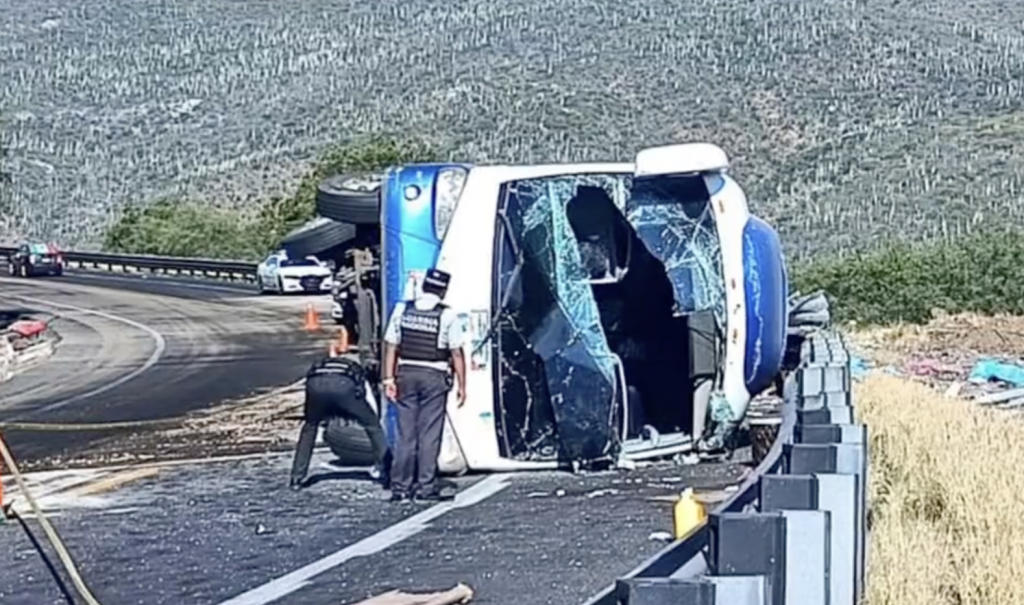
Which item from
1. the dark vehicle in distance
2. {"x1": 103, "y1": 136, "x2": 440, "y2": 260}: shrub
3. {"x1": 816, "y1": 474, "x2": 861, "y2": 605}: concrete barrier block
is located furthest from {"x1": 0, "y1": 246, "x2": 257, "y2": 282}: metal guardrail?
{"x1": 816, "y1": 474, "x2": 861, "y2": 605}: concrete barrier block

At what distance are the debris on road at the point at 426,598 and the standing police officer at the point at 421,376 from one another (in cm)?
304

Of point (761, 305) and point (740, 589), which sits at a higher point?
point (740, 589)

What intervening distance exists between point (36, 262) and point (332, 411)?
51.0 m

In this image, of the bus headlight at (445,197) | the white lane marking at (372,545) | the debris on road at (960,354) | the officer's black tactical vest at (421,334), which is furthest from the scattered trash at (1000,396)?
the officer's black tactical vest at (421,334)

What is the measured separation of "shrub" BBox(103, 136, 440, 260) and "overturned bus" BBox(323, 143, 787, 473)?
45.2 m

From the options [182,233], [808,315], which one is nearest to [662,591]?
[808,315]

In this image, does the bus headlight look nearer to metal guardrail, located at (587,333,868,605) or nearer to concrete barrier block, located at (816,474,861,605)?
metal guardrail, located at (587,333,868,605)

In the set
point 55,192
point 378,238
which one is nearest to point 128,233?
point 55,192

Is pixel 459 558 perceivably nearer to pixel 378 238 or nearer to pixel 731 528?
pixel 378 238

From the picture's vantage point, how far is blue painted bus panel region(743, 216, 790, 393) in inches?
505

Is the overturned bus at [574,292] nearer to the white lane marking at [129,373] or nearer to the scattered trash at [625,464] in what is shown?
the scattered trash at [625,464]

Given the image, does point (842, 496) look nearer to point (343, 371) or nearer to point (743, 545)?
point (743, 545)

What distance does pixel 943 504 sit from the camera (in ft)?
29.0

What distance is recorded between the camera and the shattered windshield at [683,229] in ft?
41.6
